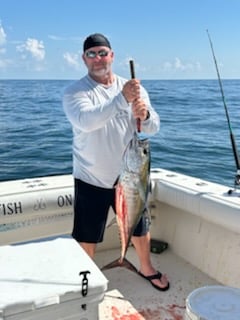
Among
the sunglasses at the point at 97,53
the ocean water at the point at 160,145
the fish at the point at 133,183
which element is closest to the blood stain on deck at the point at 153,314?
the fish at the point at 133,183

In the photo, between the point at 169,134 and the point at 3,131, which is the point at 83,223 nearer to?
the point at 169,134

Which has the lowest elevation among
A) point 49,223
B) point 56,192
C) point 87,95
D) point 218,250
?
point 218,250

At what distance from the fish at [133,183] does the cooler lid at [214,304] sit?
1.95 feet

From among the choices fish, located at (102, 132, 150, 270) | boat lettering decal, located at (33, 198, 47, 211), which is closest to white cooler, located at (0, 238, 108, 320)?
fish, located at (102, 132, 150, 270)

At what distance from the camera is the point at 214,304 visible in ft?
4.98

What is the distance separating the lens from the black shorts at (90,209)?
2.56 metres

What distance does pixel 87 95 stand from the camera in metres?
2.39

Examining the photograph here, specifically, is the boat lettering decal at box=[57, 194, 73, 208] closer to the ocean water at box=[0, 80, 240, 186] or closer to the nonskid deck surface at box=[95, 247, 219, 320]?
the nonskid deck surface at box=[95, 247, 219, 320]

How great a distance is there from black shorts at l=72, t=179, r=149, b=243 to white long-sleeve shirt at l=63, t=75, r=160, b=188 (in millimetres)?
50

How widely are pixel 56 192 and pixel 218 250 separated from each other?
1.25 m

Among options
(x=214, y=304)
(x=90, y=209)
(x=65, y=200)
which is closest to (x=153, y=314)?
(x=90, y=209)

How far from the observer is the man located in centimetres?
235

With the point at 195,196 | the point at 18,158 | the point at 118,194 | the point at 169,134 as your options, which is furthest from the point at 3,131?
the point at 118,194

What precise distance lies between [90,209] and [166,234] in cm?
117
